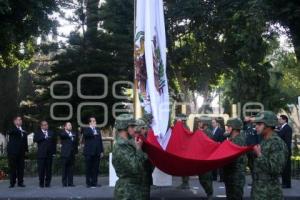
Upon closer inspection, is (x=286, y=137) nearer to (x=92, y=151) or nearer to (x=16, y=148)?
(x=92, y=151)

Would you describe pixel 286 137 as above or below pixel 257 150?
above

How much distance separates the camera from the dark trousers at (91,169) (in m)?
16.2

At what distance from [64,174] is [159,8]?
561cm

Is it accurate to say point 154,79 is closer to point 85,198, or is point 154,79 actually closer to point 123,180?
point 85,198

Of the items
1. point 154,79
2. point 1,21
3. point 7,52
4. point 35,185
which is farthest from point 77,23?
point 154,79

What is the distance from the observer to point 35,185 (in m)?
17.1

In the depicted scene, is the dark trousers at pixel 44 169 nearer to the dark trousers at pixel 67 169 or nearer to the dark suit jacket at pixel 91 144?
the dark trousers at pixel 67 169

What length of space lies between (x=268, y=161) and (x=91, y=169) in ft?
30.3

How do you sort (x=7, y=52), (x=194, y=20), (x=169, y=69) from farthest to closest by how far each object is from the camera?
(x=169, y=69) < (x=194, y=20) < (x=7, y=52)

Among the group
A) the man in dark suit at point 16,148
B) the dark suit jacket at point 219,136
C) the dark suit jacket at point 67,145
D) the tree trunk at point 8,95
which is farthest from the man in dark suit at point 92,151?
the tree trunk at point 8,95

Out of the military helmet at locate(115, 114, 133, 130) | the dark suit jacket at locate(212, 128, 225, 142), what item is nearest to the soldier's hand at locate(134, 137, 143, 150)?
the military helmet at locate(115, 114, 133, 130)

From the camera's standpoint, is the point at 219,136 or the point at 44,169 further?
the point at 219,136

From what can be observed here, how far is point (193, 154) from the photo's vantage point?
10766 mm

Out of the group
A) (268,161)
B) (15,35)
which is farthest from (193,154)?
(15,35)
